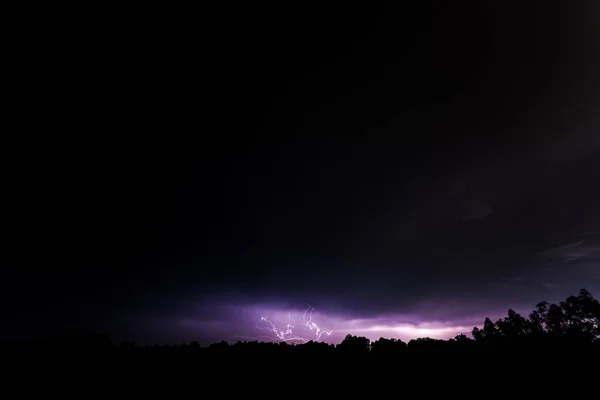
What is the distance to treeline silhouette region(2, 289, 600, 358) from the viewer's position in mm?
20094

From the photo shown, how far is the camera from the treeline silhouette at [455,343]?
65.9ft

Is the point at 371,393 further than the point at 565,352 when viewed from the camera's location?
No

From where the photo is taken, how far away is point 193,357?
18594 mm

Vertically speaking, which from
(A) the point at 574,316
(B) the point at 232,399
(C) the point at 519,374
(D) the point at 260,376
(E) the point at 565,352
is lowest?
(B) the point at 232,399

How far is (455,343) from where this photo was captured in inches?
1268

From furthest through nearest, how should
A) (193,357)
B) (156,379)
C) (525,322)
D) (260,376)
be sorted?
1. (525,322)
2. (193,357)
3. (260,376)
4. (156,379)

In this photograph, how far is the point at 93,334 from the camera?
26.1 m

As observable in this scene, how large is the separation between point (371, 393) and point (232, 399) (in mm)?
7778

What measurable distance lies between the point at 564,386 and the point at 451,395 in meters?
6.50

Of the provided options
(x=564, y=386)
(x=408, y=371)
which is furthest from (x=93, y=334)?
(x=564, y=386)

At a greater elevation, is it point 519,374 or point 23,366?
point 519,374

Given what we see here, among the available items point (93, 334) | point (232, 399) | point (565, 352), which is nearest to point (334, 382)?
point (232, 399)

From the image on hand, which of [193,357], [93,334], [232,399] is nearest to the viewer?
[232,399]

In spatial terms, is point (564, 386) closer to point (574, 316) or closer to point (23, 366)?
point (23, 366)
